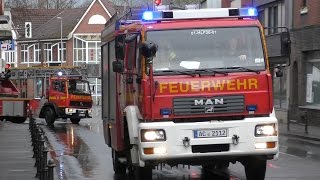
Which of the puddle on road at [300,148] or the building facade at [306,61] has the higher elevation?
the building facade at [306,61]

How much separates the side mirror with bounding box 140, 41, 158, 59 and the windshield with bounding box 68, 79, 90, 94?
2484 centimetres

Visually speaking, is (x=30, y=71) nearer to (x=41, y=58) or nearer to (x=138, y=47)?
(x=41, y=58)

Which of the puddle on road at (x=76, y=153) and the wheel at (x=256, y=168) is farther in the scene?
the puddle on road at (x=76, y=153)

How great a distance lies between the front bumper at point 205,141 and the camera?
31.8 feet

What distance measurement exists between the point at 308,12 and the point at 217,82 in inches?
882

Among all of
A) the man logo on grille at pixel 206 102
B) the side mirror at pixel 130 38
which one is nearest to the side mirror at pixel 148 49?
the side mirror at pixel 130 38

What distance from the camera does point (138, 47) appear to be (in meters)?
10.3

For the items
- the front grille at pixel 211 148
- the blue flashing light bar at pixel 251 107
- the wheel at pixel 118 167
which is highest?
the blue flashing light bar at pixel 251 107

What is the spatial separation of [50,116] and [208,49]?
24.8 metres

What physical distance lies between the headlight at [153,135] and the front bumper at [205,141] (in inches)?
2.0

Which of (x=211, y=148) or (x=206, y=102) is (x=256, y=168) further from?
(x=206, y=102)

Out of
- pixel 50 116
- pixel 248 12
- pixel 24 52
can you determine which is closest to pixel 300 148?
pixel 248 12

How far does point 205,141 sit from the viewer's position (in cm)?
975

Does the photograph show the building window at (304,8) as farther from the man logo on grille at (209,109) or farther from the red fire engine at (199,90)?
the man logo on grille at (209,109)
